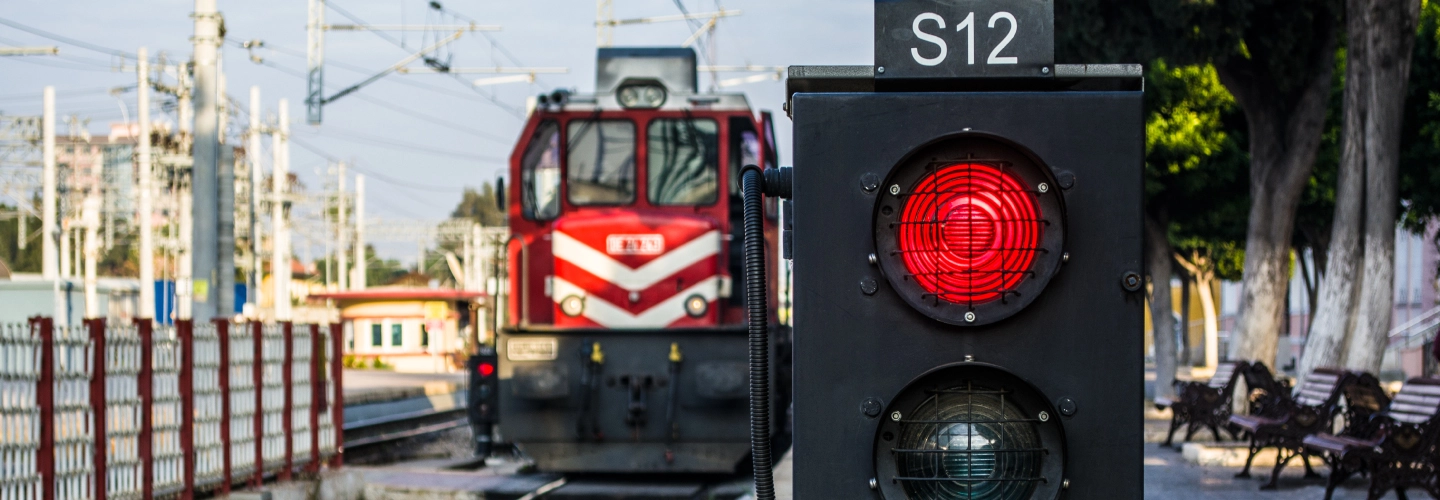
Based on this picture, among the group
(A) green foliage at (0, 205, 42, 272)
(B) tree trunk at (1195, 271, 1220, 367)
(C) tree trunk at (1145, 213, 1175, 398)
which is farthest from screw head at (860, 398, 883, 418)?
(A) green foliage at (0, 205, 42, 272)

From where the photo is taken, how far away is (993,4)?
284cm

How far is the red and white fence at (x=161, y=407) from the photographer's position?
7.25 m

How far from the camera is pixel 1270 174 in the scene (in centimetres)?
1546

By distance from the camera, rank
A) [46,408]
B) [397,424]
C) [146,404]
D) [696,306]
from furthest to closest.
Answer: [397,424] < [696,306] < [146,404] < [46,408]

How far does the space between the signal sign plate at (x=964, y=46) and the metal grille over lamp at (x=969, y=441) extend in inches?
22.2

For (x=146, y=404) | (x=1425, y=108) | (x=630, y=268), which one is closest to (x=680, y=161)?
(x=630, y=268)

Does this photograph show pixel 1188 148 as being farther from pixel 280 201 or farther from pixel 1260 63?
pixel 280 201

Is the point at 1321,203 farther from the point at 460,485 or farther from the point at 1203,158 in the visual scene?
the point at 460,485

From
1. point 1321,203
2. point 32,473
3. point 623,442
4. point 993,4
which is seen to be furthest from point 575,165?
point 1321,203

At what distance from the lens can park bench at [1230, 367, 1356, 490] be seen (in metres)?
10.5

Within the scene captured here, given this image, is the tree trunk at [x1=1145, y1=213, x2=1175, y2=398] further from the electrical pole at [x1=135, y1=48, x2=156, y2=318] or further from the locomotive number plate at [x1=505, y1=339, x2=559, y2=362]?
the electrical pole at [x1=135, y1=48, x2=156, y2=318]

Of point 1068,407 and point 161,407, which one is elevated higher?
point 1068,407

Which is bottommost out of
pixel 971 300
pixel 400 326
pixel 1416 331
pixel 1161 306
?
pixel 400 326

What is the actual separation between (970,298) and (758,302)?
61 centimetres
